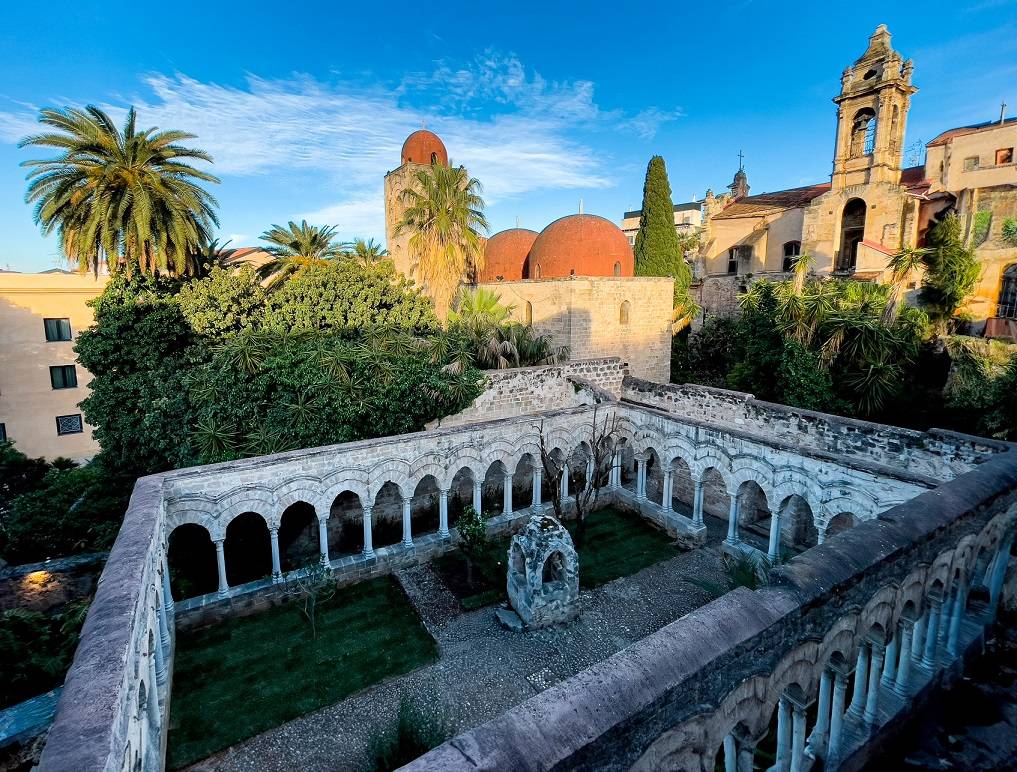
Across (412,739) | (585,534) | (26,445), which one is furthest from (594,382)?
(26,445)

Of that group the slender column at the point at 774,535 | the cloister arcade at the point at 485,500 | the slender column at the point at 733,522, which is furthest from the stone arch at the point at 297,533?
the slender column at the point at 774,535

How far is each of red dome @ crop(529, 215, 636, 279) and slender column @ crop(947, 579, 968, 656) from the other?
18.0 m

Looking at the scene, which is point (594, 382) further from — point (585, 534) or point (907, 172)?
point (907, 172)

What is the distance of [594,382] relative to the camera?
50.6ft

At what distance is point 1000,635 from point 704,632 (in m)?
3.86

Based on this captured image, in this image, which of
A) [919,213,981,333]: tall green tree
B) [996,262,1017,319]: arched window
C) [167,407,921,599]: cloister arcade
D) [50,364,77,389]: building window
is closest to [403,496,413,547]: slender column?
[167,407,921,599]: cloister arcade

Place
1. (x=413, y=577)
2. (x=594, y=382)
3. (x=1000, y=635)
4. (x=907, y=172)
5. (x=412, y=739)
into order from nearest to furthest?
(x=1000, y=635) < (x=412, y=739) < (x=413, y=577) < (x=594, y=382) < (x=907, y=172)

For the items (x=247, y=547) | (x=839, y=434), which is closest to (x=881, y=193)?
(x=839, y=434)

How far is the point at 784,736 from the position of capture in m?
2.86

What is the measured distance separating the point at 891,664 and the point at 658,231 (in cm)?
2623

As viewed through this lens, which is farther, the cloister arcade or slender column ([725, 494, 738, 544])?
slender column ([725, 494, 738, 544])

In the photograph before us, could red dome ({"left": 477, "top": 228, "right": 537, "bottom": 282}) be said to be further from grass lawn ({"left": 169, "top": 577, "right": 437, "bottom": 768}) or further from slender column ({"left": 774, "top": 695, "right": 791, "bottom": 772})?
slender column ({"left": 774, "top": 695, "right": 791, "bottom": 772})

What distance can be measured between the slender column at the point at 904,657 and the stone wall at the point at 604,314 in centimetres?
1723

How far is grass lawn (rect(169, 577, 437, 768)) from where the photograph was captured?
6609mm
